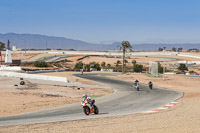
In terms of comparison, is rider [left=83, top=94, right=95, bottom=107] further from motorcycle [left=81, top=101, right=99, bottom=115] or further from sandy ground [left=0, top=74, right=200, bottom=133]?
sandy ground [left=0, top=74, right=200, bottom=133]

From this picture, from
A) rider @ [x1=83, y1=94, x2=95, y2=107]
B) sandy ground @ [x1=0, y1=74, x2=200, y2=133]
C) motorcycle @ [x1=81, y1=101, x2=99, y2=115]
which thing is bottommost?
sandy ground @ [x1=0, y1=74, x2=200, y2=133]

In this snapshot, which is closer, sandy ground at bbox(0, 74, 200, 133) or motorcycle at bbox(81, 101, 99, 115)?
sandy ground at bbox(0, 74, 200, 133)

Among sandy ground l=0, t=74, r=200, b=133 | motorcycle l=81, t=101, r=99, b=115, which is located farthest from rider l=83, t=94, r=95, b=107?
sandy ground l=0, t=74, r=200, b=133

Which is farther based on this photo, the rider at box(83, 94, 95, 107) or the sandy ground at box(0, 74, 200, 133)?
the rider at box(83, 94, 95, 107)

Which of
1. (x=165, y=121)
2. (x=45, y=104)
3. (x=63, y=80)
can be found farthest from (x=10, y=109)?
(x=63, y=80)

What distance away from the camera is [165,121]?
18.2 m

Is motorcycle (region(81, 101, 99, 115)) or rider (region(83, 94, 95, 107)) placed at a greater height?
rider (region(83, 94, 95, 107))

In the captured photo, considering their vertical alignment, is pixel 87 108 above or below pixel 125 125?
above

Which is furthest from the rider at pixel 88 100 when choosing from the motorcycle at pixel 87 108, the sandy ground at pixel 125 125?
the sandy ground at pixel 125 125

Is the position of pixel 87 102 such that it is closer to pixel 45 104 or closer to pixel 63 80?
pixel 45 104

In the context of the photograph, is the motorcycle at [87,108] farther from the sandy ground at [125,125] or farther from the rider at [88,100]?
the sandy ground at [125,125]

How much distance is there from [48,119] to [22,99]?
400 inches

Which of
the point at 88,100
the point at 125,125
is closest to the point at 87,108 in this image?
the point at 88,100

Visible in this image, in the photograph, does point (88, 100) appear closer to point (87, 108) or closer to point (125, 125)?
point (87, 108)
